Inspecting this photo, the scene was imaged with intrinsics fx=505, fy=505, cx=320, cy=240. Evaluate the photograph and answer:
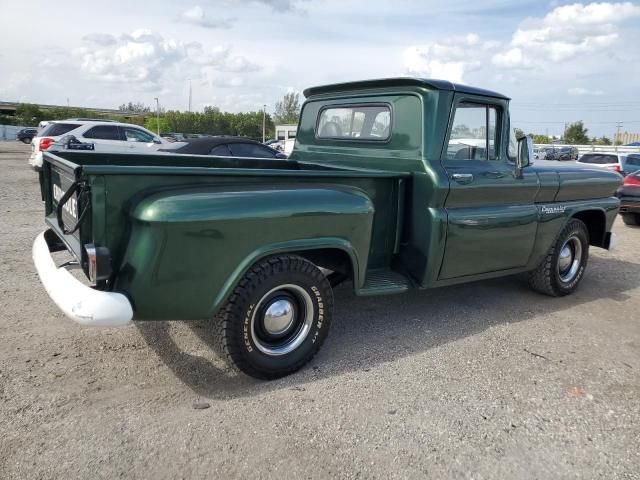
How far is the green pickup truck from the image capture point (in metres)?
2.60

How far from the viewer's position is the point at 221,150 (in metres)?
9.23

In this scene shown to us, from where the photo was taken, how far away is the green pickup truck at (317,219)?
2604mm

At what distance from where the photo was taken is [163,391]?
2.94 metres

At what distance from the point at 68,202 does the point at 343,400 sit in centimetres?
200

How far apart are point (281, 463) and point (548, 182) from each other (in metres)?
3.44

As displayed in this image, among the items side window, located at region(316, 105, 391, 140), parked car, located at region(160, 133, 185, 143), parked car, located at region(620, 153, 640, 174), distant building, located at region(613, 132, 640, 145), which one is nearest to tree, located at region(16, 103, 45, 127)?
parked car, located at region(160, 133, 185, 143)

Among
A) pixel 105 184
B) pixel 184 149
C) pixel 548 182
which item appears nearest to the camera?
pixel 105 184

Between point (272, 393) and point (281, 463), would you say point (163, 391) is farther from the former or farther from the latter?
point (281, 463)

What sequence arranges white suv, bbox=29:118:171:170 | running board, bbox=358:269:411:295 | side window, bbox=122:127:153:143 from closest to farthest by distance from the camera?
running board, bbox=358:269:411:295 → white suv, bbox=29:118:171:170 → side window, bbox=122:127:153:143

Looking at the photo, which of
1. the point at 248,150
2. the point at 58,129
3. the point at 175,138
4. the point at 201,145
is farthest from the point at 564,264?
the point at 175,138

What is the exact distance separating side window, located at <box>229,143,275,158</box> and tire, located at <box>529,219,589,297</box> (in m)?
5.98

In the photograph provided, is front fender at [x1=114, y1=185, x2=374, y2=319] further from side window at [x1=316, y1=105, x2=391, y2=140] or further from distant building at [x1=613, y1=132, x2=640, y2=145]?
distant building at [x1=613, y1=132, x2=640, y2=145]

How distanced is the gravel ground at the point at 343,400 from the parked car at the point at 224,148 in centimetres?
494

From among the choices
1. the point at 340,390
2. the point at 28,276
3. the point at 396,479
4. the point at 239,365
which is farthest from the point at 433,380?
the point at 28,276
